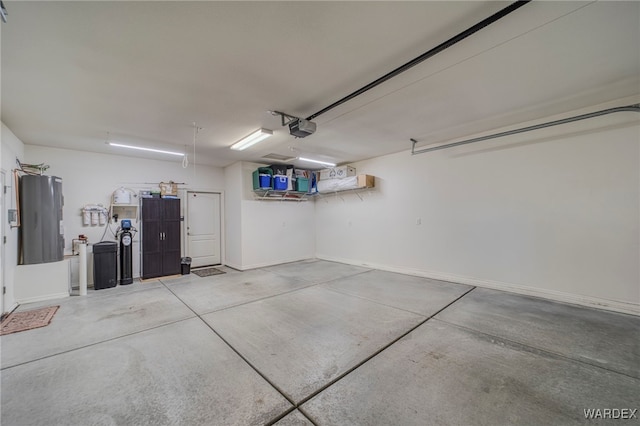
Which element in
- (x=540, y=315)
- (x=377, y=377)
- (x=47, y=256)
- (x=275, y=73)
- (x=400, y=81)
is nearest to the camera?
(x=377, y=377)

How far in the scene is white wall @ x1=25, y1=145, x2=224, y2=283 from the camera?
5.02m

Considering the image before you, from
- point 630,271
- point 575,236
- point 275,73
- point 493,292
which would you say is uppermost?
point 275,73

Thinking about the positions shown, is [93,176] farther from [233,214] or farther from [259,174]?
[259,174]

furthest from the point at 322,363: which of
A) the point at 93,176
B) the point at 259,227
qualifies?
the point at 93,176

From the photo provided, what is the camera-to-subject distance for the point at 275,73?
2.57 m

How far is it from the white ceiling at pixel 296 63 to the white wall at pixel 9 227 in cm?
30

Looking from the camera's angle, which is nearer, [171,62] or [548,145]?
[171,62]

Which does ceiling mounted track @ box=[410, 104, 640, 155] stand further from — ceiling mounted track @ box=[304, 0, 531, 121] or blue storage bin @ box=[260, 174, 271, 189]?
blue storage bin @ box=[260, 174, 271, 189]

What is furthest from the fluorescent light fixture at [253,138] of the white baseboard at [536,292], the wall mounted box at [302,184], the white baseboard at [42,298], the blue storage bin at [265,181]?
the white baseboard at [536,292]

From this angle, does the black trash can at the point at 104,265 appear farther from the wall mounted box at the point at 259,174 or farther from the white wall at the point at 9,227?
the wall mounted box at the point at 259,174

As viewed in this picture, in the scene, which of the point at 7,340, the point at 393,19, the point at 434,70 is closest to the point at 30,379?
the point at 7,340

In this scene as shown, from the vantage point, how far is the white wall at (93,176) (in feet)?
16.5

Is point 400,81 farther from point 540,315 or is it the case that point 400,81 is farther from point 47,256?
point 47,256

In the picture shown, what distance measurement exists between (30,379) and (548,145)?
693cm
